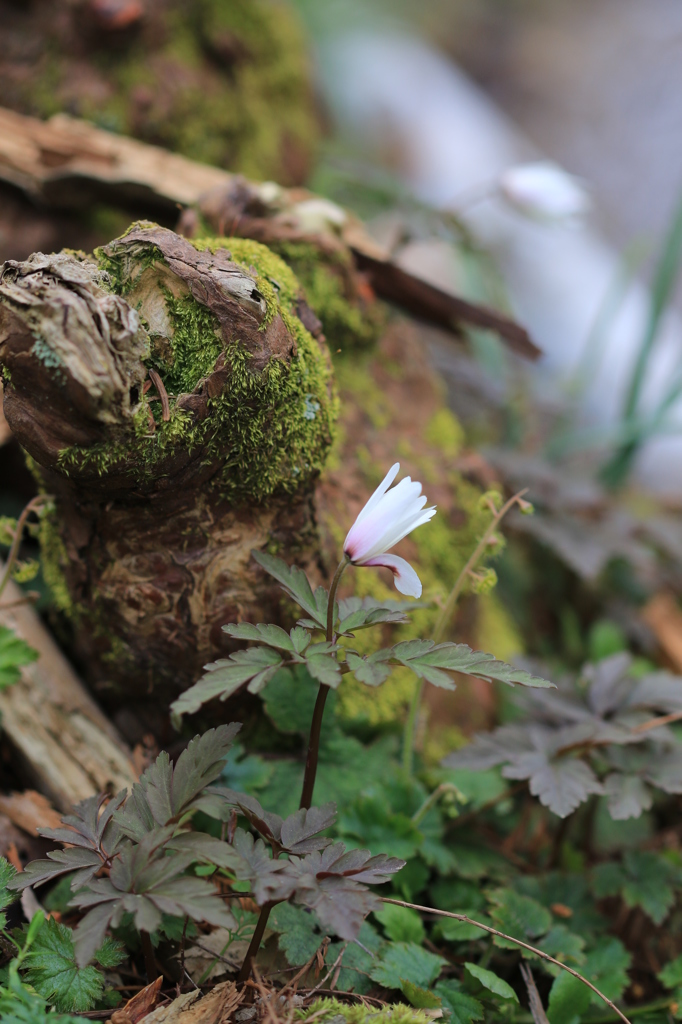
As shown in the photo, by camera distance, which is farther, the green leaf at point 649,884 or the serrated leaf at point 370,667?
the green leaf at point 649,884

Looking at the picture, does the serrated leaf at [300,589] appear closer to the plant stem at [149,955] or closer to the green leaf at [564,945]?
the plant stem at [149,955]

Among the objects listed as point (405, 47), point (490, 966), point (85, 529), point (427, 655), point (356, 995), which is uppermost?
point (405, 47)

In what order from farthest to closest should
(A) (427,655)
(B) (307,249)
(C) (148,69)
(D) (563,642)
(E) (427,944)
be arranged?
1. (C) (148,69)
2. (D) (563,642)
3. (B) (307,249)
4. (E) (427,944)
5. (A) (427,655)

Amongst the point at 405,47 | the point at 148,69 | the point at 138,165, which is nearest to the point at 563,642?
the point at 138,165

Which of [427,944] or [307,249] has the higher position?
[307,249]

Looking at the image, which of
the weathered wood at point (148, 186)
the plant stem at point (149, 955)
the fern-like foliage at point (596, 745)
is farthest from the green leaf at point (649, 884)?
the weathered wood at point (148, 186)

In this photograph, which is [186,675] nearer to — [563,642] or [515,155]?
[563,642]

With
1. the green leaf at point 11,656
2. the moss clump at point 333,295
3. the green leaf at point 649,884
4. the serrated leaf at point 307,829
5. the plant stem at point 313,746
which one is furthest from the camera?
the moss clump at point 333,295
